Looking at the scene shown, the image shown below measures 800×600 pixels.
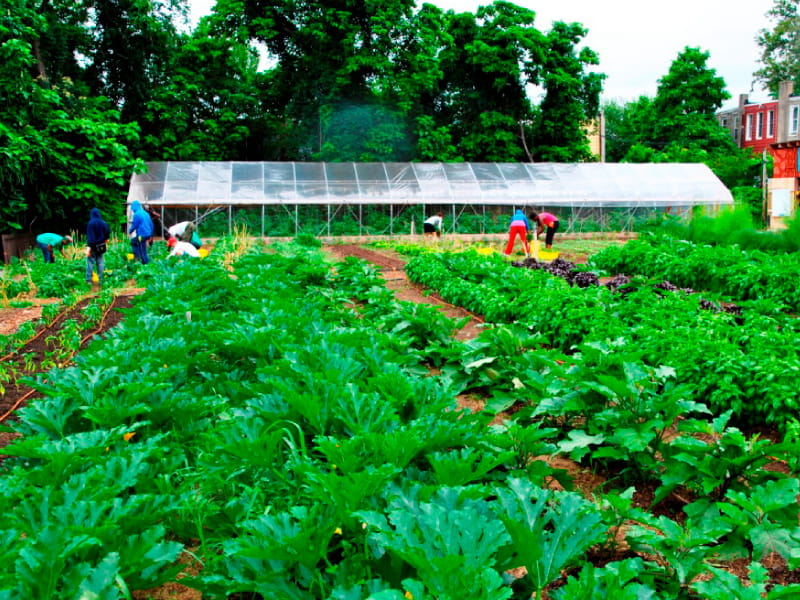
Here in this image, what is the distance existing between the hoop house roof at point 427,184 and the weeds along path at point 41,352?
14195 mm

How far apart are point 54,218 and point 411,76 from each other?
16.3 m

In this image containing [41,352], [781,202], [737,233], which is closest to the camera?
[41,352]

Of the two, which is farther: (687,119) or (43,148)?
(687,119)

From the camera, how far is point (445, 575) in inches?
72.1

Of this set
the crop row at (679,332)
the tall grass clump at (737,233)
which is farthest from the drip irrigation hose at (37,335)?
the tall grass clump at (737,233)

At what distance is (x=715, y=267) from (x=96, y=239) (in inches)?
442

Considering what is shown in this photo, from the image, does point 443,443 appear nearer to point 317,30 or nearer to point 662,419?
point 662,419

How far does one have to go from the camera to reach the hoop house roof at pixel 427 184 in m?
25.6

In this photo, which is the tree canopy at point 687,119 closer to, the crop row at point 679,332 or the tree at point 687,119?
the tree at point 687,119

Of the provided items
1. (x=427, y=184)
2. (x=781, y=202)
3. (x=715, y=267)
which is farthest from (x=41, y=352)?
(x=781, y=202)

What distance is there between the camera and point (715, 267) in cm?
1141

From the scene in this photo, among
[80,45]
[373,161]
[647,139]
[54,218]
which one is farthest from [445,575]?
Result: [647,139]

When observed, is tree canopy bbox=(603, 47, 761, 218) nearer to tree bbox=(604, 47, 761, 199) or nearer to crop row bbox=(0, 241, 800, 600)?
tree bbox=(604, 47, 761, 199)

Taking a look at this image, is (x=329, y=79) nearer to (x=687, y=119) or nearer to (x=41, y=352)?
(x=687, y=119)
